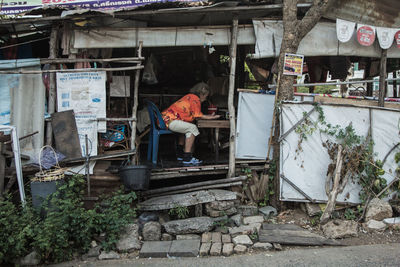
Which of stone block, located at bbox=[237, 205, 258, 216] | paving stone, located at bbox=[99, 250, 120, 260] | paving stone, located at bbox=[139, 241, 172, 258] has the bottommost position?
paving stone, located at bbox=[99, 250, 120, 260]

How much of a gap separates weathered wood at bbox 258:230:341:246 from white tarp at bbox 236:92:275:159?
64.3 inches

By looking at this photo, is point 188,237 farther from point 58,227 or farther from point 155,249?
point 58,227

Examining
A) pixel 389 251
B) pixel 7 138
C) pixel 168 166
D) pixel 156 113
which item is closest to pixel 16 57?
pixel 7 138

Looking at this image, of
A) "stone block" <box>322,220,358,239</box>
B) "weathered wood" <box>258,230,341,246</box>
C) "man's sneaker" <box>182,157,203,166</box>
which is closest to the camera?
"weathered wood" <box>258,230,341,246</box>

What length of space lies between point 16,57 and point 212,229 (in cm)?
546

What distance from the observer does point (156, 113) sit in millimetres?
6488

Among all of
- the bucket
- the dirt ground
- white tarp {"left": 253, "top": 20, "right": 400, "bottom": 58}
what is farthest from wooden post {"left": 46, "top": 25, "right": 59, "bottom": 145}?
the dirt ground

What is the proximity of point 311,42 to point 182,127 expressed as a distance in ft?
9.90

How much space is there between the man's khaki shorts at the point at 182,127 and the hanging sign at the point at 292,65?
212 cm

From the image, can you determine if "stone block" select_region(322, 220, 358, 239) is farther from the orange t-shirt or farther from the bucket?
the orange t-shirt

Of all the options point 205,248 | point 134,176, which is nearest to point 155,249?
point 205,248

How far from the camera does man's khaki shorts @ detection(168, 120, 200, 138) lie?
631 centimetres

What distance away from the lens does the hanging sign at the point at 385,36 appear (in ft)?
19.8

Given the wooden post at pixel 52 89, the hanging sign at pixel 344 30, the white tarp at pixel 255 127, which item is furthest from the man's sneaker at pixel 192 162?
the hanging sign at pixel 344 30
